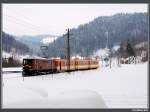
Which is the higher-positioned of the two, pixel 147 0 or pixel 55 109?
pixel 147 0

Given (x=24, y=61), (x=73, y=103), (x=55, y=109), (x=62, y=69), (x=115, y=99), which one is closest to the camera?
(x=55, y=109)

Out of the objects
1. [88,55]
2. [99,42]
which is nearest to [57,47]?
[99,42]

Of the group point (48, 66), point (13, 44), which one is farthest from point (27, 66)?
point (13, 44)

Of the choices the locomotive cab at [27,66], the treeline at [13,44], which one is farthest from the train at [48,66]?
the treeline at [13,44]

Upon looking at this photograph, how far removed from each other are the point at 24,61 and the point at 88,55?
25.5 meters

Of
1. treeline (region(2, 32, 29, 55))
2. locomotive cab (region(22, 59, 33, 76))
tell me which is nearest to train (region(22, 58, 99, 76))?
locomotive cab (region(22, 59, 33, 76))

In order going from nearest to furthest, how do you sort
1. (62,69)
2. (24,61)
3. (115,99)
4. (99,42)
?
(115,99), (24,61), (62,69), (99,42)

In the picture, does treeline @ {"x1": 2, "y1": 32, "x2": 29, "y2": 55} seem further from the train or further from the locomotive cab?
the train

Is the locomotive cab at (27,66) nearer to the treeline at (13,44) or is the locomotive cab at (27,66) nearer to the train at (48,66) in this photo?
the train at (48,66)

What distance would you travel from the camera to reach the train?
135ft

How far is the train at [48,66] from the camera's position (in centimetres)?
4100

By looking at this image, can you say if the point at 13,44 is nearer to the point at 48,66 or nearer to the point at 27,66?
the point at 48,66

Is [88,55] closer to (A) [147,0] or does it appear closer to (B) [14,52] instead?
(B) [14,52]

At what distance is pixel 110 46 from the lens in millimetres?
49188
